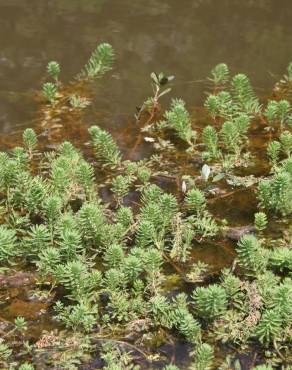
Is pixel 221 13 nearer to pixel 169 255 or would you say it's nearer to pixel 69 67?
pixel 69 67

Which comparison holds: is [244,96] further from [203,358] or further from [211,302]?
[203,358]

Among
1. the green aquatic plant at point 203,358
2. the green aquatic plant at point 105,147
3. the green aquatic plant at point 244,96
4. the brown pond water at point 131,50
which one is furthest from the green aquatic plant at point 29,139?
the green aquatic plant at point 203,358

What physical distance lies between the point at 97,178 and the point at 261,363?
2366mm

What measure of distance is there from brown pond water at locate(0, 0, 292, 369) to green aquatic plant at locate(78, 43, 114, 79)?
118 mm

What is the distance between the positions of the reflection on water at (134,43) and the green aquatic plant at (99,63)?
5.2 inches

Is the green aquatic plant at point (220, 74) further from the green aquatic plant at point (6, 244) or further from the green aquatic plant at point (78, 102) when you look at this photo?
the green aquatic plant at point (6, 244)

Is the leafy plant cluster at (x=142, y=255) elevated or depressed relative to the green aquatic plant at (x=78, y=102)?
depressed

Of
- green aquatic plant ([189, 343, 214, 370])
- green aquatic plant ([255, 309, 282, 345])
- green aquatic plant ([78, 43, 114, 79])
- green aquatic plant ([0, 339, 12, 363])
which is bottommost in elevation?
green aquatic plant ([0, 339, 12, 363])

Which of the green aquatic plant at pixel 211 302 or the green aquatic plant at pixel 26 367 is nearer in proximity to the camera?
the green aquatic plant at pixel 26 367

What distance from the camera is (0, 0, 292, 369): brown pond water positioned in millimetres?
6367

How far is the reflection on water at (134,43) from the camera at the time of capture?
6914 mm

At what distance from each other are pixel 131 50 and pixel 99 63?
2.93 ft

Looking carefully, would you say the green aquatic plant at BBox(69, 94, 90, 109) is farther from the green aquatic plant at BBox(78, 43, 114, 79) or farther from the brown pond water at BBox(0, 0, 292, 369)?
the green aquatic plant at BBox(78, 43, 114, 79)

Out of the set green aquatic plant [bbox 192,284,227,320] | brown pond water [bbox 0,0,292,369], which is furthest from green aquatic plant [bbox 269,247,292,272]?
brown pond water [bbox 0,0,292,369]
